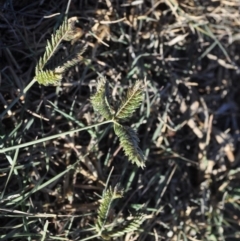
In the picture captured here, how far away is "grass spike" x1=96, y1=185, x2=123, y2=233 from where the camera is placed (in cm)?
116

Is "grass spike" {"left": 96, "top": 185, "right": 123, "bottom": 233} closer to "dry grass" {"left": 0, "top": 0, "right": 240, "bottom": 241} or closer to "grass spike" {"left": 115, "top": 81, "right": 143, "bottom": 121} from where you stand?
"dry grass" {"left": 0, "top": 0, "right": 240, "bottom": 241}

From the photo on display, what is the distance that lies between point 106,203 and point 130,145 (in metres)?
0.22

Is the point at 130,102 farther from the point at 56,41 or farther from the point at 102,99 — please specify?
the point at 56,41

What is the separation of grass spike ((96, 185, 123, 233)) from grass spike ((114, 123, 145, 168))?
139 mm

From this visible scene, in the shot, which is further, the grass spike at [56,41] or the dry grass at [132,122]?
the dry grass at [132,122]

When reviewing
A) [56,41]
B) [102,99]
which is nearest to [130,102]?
[102,99]

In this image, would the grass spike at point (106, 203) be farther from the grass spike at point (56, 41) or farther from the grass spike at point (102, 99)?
the grass spike at point (56, 41)

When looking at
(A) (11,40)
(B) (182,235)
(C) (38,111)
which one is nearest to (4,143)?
(C) (38,111)

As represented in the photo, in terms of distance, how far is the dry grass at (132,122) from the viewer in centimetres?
134

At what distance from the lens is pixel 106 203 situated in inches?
46.9

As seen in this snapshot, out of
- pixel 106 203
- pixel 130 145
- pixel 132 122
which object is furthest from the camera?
pixel 132 122

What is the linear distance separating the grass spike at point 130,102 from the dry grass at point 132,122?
305 mm

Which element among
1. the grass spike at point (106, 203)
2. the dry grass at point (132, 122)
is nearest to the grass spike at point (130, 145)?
the grass spike at point (106, 203)

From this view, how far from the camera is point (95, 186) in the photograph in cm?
143
